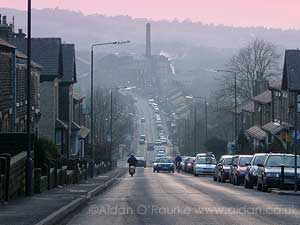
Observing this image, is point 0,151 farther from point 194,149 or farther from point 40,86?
point 194,149

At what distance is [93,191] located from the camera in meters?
36.3

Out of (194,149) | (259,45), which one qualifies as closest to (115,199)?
(259,45)

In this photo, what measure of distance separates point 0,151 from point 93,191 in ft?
16.2

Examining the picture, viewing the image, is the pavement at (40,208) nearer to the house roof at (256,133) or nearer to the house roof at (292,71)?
the house roof at (292,71)

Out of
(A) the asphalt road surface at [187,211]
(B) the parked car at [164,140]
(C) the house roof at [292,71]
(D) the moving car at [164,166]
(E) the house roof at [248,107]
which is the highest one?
(C) the house roof at [292,71]

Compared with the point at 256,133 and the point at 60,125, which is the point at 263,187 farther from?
the point at 256,133

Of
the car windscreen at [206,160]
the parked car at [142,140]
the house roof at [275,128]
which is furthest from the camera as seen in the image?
the parked car at [142,140]

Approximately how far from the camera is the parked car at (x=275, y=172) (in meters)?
38.1

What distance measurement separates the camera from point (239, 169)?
47.0 metres

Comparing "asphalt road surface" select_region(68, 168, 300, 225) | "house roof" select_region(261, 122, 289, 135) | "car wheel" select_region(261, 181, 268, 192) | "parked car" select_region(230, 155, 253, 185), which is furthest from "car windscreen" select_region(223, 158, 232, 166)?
"asphalt road surface" select_region(68, 168, 300, 225)

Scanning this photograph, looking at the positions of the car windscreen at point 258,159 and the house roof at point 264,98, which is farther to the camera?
the house roof at point 264,98

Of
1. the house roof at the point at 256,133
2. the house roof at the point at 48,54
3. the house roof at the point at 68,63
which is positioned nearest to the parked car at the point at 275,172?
the house roof at the point at 48,54

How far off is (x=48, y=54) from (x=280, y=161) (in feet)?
95.9

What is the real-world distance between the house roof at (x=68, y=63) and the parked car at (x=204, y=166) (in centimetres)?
1155
